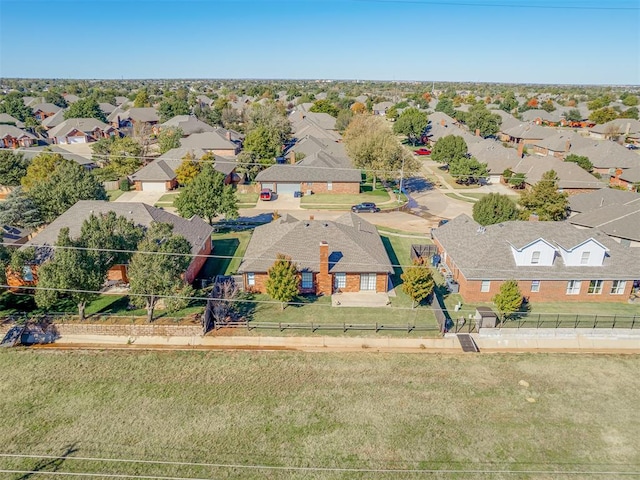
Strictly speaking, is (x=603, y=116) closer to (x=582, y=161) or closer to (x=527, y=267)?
(x=582, y=161)

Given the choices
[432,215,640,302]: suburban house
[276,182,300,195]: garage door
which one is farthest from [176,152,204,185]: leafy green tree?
[432,215,640,302]: suburban house

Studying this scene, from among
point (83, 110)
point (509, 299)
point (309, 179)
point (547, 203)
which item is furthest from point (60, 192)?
point (83, 110)

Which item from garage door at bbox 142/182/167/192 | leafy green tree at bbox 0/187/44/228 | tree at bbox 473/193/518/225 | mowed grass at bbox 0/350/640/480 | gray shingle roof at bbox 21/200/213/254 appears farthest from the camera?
garage door at bbox 142/182/167/192

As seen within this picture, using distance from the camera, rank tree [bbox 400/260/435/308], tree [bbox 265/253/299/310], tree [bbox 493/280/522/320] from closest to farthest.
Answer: tree [bbox 493/280/522/320]
tree [bbox 265/253/299/310]
tree [bbox 400/260/435/308]

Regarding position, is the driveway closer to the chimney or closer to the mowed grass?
the chimney

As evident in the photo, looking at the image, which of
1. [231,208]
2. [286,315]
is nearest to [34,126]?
[231,208]

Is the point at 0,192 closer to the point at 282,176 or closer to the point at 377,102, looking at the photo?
the point at 282,176
